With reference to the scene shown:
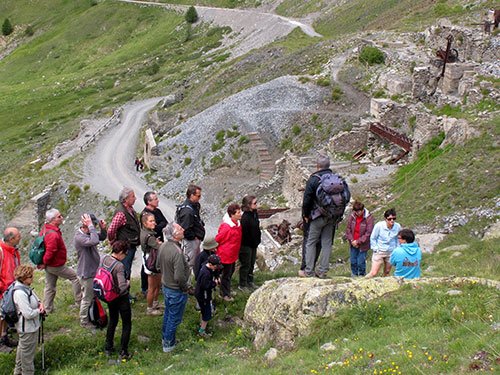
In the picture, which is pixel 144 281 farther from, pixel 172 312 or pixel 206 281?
pixel 206 281

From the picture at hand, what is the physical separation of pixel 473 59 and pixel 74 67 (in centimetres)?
7494

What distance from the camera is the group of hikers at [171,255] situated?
1088 centimetres

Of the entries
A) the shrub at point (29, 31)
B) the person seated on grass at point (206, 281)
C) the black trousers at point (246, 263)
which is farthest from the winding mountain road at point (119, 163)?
the shrub at point (29, 31)

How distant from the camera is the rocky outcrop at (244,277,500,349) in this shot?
34.0 feet

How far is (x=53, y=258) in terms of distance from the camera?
490 inches

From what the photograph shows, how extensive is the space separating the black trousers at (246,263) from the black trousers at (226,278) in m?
0.42

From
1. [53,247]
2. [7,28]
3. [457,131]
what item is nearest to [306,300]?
[53,247]

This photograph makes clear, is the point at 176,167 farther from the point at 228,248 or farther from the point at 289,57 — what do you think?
the point at 228,248

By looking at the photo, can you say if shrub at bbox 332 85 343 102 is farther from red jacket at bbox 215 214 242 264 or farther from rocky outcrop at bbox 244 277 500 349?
rocky outcrop at bbox 244 277 500 349

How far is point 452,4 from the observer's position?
181ft

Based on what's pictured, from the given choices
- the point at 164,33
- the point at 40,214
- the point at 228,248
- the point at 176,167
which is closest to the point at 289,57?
the point at 176,167

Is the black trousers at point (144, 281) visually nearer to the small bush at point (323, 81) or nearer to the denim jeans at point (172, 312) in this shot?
the denim jeans at point (172, 312)

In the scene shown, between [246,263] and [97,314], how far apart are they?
3.43 m

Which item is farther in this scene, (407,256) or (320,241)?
(320,241)
